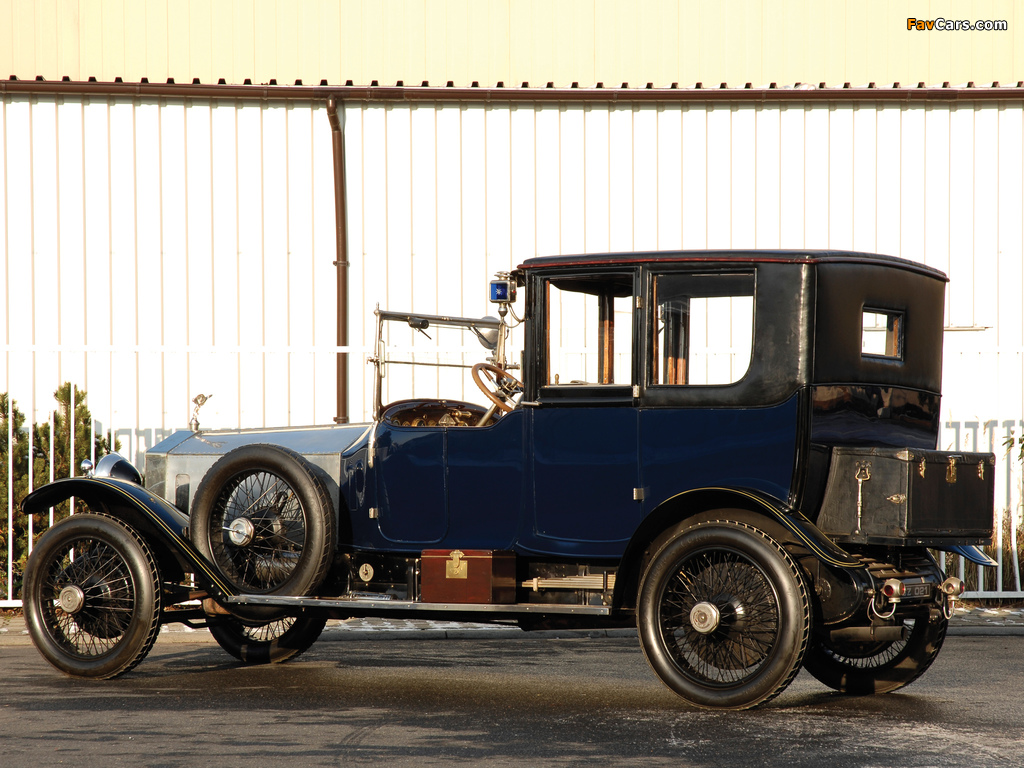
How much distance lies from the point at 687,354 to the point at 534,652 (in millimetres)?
2927

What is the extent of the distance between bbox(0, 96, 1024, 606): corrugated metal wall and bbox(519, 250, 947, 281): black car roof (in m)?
6.52

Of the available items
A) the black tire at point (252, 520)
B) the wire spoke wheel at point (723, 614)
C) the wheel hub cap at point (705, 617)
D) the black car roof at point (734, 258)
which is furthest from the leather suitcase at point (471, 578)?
the black car roof at point (734, 258)

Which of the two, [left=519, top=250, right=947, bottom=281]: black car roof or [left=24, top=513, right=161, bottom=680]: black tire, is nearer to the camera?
[left=519, top=250, right=947, bottom=281]: black car roof

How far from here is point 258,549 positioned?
22.8ft

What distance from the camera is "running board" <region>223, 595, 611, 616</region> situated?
6.09 meters

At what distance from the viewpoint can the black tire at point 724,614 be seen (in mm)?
5582

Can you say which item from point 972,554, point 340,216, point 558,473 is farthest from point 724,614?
point 340,216

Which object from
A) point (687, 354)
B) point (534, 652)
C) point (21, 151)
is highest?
point (21, 151)

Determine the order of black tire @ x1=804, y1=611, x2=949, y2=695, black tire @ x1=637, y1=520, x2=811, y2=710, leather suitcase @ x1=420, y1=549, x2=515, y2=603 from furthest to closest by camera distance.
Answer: black tire @ x1=804, y1=611, x2=949, y2=695, leather suitcase @ x1=420, y1=549, x2=515, y2=603, black tire @ x1=637, y1=520, x2=811, y2=710

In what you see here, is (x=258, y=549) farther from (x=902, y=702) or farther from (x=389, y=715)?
(x=902, y=702)

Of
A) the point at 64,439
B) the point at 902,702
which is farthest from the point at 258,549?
the point at 64,439

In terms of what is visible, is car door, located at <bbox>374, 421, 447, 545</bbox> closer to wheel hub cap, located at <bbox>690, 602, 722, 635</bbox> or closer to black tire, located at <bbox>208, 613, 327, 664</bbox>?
black tire, located at <bbox>208, 613, 327, 664</bbox>

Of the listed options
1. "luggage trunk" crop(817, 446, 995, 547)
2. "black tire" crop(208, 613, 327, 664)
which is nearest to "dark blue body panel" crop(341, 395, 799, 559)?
"luggage trunk" crop(817, 446, 995, 547)

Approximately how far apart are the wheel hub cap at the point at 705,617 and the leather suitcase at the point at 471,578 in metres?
1.02
